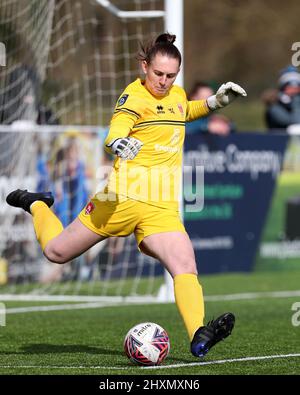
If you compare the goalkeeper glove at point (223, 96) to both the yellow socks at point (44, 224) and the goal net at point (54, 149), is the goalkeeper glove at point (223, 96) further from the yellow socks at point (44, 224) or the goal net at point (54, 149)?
the goal net at point (54, 149)

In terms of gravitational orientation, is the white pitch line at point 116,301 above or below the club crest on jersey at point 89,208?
below

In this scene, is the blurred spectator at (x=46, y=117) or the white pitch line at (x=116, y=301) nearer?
the white pitch line at (x=116, y=301)

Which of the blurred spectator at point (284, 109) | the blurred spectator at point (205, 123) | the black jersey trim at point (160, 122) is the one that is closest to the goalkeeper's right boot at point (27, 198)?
the black jersey trim at point (160, 122)

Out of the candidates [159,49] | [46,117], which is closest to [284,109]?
[46,117]

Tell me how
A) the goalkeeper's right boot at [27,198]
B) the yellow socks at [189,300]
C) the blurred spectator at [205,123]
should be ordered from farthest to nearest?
the blurred spectator at [205,123]
the goalkeeper's right boot at [27,198]
the yellow socks at [189,300]

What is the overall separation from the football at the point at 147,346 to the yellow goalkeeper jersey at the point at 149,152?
3.01 feet

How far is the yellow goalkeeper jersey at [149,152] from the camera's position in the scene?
785 cm

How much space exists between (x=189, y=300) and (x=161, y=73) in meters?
1.63

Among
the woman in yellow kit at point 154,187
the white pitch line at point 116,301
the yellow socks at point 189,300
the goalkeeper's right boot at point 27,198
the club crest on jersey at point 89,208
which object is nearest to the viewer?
the yellow socks at point 189,300

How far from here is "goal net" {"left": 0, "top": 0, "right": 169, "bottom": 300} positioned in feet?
42.7

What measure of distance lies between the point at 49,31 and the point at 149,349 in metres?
6.08

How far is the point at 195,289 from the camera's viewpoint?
775 cm

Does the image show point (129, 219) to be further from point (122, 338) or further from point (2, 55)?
point (2, 55)
